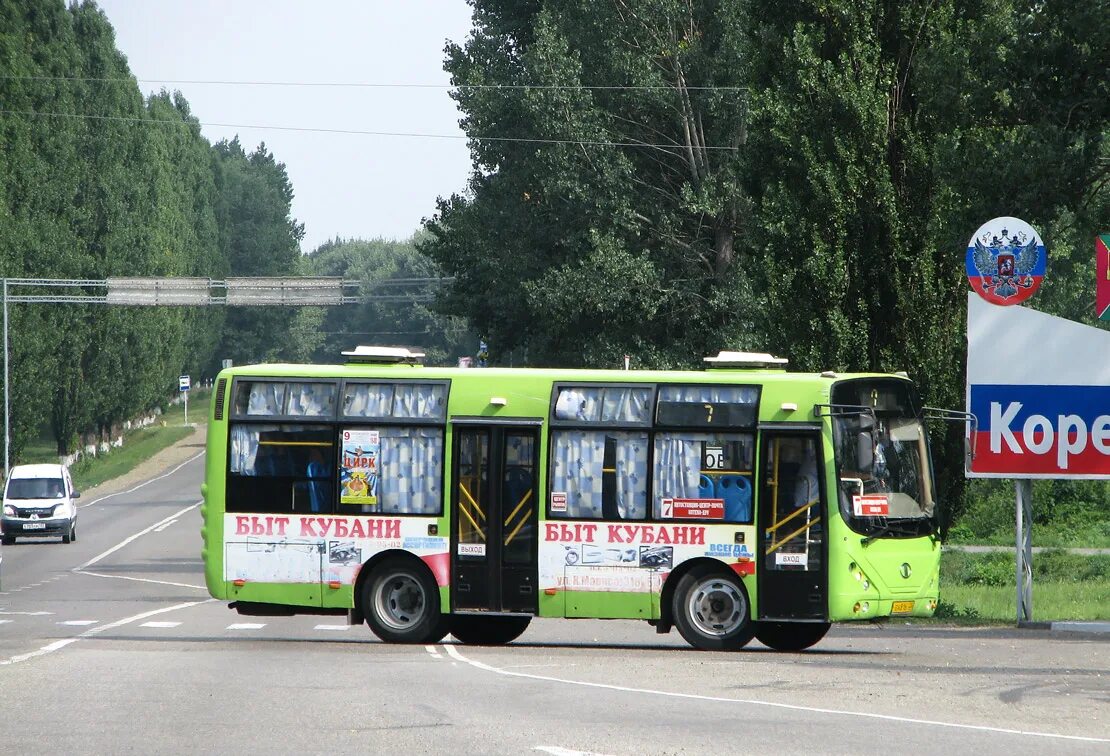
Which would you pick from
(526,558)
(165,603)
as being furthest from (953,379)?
(165,603)

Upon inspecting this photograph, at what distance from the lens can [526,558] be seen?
18.7 meters

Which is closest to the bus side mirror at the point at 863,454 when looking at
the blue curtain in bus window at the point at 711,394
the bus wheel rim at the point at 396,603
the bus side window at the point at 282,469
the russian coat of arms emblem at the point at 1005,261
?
the blue curtain in bus window at the point at 711,394

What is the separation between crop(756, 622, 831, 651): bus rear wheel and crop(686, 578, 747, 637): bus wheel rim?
1.78ft

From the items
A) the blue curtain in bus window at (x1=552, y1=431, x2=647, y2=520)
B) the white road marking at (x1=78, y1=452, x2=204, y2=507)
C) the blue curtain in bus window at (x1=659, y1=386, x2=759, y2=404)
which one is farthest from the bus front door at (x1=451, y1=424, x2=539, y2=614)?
the white road marking at (x1=78, y1=452, x2=204, y2=507)

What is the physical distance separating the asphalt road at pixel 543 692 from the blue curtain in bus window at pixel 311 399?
105 inches

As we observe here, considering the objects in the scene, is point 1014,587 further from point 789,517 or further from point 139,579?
point 139,579

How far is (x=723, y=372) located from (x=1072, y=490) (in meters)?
34.3

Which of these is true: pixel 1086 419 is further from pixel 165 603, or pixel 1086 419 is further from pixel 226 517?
pixel 165 603

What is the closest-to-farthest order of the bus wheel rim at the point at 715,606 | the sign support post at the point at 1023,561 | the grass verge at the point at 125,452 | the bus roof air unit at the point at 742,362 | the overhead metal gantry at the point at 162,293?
the bus wheel rim at the point at 715,606 < the bus roof air unit at the point at 742,362 < the sign support post at the point at 1023,561 < the overhead metal gantry at the point at 162,293 < the grass verge at the point at 125,452

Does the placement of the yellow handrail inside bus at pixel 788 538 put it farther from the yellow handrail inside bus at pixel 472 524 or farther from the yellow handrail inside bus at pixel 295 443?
the yellow handrail inside bus at pixel 295 443

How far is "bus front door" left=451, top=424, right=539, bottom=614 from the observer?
18672 mm

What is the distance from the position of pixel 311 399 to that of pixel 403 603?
258cm

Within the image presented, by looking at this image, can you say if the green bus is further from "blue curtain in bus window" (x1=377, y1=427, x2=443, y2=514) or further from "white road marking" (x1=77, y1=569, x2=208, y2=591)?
"white road marking" (x1=77, y1=569, x2=208, y2=591)

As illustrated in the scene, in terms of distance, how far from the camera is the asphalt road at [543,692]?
10.7 metres
